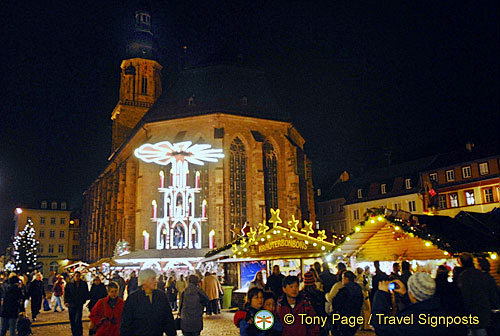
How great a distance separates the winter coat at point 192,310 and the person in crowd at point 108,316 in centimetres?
158

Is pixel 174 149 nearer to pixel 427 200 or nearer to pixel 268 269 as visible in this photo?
pixel 268 269

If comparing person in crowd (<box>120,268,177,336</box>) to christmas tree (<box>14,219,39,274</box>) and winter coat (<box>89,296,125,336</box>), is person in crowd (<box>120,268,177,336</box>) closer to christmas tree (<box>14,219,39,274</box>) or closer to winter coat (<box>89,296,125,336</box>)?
winter coat (<box>89,296,125,336</box>)

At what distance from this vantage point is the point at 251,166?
111ft

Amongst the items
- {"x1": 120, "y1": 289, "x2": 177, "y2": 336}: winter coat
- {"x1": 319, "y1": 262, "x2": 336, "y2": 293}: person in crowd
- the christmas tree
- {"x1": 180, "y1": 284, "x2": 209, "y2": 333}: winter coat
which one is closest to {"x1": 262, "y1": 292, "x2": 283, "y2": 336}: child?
{"x1": 120, "y1": 289, "x2": 177, "y2": 336}: winter coat

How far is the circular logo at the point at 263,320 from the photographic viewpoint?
15.4 feet

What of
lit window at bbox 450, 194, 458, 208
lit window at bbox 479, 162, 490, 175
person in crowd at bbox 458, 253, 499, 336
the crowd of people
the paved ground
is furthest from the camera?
lit window at bbox 450, 194, 458, 208

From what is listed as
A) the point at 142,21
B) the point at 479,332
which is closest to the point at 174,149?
the point at 479,332

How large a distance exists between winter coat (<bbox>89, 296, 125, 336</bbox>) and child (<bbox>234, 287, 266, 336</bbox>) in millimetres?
2055

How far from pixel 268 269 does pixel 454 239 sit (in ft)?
22.3

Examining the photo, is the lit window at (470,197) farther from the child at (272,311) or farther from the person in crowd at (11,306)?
the child at (272,311)

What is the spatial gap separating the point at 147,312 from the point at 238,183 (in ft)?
95.2

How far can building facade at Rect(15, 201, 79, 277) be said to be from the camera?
71188mm

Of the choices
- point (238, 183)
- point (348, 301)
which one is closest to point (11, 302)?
point (348, 301)

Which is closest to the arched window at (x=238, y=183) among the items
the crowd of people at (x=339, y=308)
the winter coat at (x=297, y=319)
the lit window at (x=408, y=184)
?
the lit window at (x=408, y=184)
